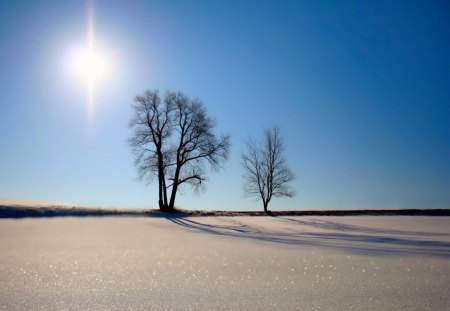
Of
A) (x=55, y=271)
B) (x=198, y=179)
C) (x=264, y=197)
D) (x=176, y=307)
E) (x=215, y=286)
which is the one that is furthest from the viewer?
(x=264, y=197)

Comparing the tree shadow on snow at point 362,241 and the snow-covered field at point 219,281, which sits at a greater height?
the snow-covered field at point 219,281

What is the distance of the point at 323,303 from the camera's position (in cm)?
200

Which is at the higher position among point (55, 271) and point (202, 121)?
point (202, 121)

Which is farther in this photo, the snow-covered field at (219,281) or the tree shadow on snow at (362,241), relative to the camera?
the tree shadow on snow at (362,241)

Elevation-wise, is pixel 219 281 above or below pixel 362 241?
above

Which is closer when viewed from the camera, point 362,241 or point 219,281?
point 219,281

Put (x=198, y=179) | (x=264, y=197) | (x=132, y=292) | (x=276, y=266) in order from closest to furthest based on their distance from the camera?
1. (x=132, y=292)
2. (x=276, y=266)
3. (x=198, y=179)
4. (x=264, y=197)

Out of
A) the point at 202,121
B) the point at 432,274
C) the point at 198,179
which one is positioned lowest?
the point at 432,274

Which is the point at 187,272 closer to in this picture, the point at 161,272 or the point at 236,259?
the point at 161,272

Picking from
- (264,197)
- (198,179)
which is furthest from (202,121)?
(264,197)

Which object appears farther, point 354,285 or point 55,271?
point 55,271

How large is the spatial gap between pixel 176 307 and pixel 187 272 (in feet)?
3.03

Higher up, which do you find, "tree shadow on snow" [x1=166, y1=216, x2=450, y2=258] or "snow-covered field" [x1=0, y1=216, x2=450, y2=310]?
"snow-covered field" [x1=0, y1=216, x2=450, y2=310]

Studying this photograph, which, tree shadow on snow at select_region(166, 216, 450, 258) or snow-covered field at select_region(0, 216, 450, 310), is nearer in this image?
snow-covered field at select_region(0, 216, 450, 310)
